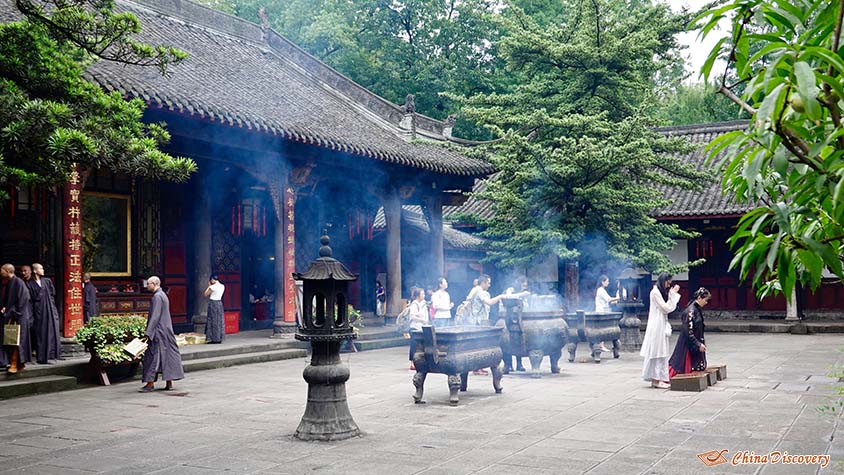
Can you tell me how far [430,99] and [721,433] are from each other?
85.3 ft

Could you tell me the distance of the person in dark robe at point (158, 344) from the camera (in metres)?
9.76

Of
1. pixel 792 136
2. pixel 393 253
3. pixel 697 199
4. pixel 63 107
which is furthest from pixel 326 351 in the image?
pixel 697 199

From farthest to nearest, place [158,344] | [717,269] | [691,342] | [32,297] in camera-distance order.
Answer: [717,269]
[32,297]
[158,344]
[691,342]

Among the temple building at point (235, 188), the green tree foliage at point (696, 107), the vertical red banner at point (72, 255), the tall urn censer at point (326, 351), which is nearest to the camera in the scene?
the tall urn censer at point (326, 351)

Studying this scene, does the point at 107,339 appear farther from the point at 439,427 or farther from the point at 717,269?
the point at 717,269

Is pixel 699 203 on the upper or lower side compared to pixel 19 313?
upper

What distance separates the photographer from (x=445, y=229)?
24125 mm

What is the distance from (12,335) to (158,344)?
6.15 feet

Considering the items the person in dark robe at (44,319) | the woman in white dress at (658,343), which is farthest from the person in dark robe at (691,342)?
the person in dark robe at (44,319)

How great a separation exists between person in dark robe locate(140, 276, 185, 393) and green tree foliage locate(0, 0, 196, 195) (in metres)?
3.99

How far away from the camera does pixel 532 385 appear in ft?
33.2

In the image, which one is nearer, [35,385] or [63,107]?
[63,107]

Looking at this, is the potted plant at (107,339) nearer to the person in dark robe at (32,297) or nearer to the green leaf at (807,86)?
the person in dark robe at (32,297)

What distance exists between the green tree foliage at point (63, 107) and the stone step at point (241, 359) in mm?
6359
